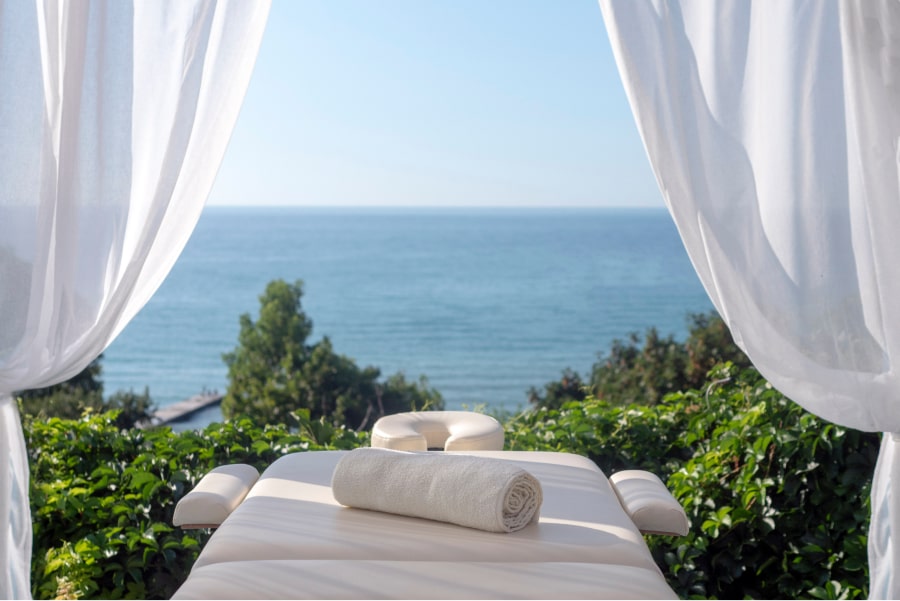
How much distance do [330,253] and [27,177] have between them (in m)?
28.6

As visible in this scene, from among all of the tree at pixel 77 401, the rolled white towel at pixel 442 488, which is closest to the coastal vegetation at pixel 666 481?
the rolled white towel at pixel 442 488

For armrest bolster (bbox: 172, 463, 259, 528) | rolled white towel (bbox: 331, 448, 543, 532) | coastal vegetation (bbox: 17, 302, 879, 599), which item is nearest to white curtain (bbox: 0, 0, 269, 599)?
armrest bolster (bbox: 172, 463, 259, 528)

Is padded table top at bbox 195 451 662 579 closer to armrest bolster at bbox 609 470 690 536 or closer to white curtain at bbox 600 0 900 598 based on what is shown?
armrest bolster at bbox 609 470 690 536

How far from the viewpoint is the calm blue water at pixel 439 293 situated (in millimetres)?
22844

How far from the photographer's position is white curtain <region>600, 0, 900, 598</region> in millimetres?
1838

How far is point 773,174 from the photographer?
1.86 meters

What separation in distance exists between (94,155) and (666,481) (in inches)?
76.6

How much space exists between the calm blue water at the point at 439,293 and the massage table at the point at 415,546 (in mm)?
18300

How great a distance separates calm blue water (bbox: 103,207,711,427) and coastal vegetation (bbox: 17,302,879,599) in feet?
55.9

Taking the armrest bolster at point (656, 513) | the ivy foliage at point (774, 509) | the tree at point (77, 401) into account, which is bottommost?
the tree at point (77, 401)

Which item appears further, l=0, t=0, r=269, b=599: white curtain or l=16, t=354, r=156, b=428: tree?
l=16, t=354, r=156, b=428: tree

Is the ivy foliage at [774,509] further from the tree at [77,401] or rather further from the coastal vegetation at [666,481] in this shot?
the tree at [77,401]

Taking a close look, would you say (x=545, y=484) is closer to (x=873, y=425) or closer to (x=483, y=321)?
(x=873, y=425)

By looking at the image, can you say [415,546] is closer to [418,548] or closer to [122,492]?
[418,548]
